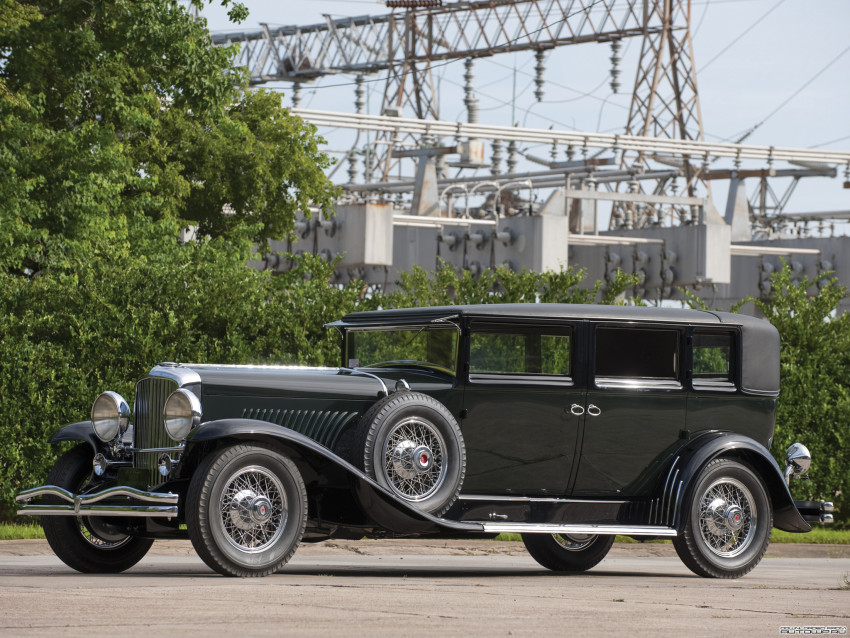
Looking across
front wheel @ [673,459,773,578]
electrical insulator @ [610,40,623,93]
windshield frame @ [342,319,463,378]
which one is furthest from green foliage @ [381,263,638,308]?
electrical insulator @ [610,40,623,93]

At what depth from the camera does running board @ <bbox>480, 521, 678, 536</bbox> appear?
10.5 meters

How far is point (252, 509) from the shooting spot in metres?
9.45

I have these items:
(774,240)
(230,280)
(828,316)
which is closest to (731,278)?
(774,240)

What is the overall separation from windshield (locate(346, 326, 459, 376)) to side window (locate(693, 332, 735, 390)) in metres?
2.01

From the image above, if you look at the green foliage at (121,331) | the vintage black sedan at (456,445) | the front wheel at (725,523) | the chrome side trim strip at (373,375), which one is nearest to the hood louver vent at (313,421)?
the vintage black sedan at (456,445)

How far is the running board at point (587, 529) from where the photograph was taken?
412 inches

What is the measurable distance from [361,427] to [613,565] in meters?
4.53

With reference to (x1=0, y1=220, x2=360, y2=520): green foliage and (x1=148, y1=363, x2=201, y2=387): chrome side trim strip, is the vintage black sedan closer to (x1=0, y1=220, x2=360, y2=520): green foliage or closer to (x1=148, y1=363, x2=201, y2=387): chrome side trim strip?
(x1=148, y1=363, x2=201, y2=387): chrome side trim strip

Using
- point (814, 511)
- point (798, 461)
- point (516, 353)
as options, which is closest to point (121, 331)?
point (516, 353)

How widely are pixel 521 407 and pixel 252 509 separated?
2371 millimetres

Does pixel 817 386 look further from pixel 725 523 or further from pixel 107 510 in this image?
pixel 107 510

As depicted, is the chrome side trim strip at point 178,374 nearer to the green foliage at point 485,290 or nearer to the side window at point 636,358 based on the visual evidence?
the side window at point 636,358

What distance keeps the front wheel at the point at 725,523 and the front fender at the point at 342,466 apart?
193cm

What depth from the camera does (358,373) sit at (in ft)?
36.1
